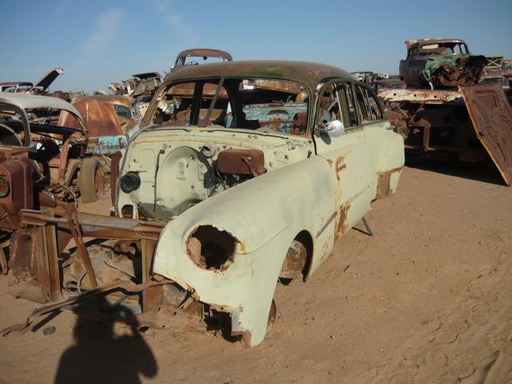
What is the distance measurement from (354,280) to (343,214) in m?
0.67

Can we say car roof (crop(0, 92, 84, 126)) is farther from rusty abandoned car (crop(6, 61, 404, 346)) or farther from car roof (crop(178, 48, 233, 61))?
car roof (crop(178, 48, 233, 61))

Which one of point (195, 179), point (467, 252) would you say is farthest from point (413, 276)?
point (195, 179)

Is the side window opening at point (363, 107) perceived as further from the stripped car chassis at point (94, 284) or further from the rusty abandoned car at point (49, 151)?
the rusty abandoned car at point (49, 151)

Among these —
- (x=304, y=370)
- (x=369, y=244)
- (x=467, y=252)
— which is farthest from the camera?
(x=369, y=244)

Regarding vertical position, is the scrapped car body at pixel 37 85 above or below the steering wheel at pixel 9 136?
above

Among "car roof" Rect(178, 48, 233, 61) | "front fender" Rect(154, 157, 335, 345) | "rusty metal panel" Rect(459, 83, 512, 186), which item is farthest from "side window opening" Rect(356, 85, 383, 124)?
"car roof" Rect(178, 48, 233, 61)

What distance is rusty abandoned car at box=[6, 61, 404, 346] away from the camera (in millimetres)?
2264

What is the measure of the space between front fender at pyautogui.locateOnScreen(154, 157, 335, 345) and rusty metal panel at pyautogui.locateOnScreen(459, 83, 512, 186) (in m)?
6.39

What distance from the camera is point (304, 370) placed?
2562 millimetres

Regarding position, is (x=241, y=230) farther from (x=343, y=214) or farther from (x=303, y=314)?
(x=343, y=214)

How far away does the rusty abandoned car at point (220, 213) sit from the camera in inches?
89.1

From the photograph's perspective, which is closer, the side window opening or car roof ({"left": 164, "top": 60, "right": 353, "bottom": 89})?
car roof ({"left": 164, "top": 60, "right": 353, "bottom": 89})

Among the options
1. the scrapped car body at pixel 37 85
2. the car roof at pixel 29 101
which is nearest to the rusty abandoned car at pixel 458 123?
the car roof at pixel 29 101

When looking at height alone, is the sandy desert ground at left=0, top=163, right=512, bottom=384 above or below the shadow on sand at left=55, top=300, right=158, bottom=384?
above
